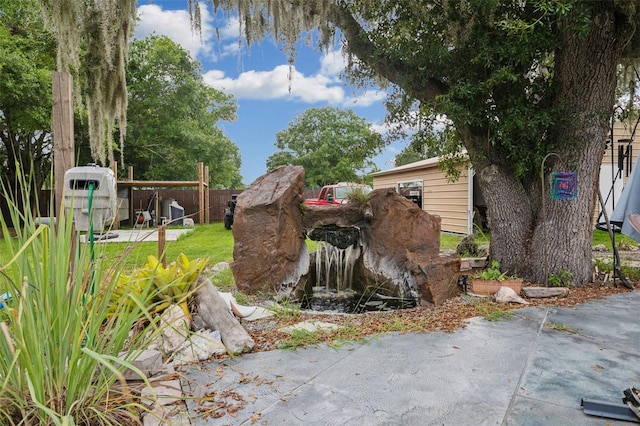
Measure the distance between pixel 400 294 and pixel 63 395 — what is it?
3.37m

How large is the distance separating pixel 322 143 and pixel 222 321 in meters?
25.4

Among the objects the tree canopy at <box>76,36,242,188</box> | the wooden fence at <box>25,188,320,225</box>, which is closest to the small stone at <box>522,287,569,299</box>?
the wooden fence at <box>25,188,320,225</box>

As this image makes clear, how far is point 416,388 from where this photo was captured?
2039mm

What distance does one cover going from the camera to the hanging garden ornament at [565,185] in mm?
4180

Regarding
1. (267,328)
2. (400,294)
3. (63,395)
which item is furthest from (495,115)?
(63,395)

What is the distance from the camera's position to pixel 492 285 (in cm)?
404

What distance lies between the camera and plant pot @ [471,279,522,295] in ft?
13.1

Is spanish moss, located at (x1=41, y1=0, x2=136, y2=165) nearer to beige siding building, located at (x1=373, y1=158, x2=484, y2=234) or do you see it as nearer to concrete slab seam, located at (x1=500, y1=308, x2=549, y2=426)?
concrete slab seam, located at (x1=500, y1=308, x2=549, y2=426)

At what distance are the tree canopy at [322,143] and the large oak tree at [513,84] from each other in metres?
19.8

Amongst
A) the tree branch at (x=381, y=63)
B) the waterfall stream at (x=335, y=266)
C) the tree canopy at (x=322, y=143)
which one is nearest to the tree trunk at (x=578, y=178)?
the tree branch at (x=381, y=63)

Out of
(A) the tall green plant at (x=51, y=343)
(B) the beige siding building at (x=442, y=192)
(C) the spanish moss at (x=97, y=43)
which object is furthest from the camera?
(B) the beige siding building at (x=442, y=192)

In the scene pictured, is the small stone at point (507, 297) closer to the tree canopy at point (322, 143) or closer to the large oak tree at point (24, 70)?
the large oak tree at point (24, 70)

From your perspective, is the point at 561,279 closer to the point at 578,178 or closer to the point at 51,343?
the point at 578,178

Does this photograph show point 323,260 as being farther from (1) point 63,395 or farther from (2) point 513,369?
(1) point 63,395
